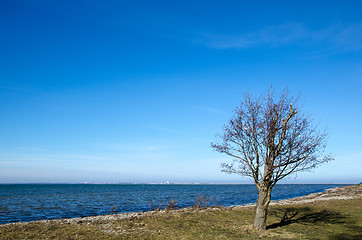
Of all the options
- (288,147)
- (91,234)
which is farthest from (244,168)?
(91,234)

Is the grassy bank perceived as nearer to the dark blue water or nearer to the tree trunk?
the tree trunk

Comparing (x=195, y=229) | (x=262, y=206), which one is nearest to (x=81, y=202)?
(x=195, y=229)

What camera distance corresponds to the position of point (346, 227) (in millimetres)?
17297

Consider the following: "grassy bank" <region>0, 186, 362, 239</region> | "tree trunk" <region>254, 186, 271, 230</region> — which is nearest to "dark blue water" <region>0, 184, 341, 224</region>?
"grassy bank" <region>0, 186, 362, 239</region>

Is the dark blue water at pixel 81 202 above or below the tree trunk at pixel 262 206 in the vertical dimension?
below

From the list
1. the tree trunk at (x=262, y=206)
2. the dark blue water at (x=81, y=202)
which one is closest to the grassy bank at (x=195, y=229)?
the tree trunk at (x=262, y=206)

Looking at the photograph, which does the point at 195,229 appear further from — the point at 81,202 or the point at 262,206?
the point at 81,202

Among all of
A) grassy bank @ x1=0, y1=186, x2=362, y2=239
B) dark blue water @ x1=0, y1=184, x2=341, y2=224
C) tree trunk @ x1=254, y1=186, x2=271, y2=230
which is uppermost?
tree trunk @ x1=254, y1=186, x2=271, y2=230

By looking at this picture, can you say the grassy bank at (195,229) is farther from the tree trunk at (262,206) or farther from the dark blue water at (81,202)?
the dark blue water at (81,202)

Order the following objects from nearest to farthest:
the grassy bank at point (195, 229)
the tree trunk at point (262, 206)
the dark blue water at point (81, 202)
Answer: the grassy bank at point (195, 229) → the tree trunk at point (262, 206) → the dark blue water at point (81, 202)

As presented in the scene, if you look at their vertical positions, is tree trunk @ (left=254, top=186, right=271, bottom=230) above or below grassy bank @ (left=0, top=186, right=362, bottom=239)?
above

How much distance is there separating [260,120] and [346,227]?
925cm

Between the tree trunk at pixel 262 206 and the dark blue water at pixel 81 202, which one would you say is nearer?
the tree trunk at pixel 262 206

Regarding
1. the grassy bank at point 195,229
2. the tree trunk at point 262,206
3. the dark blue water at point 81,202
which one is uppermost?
the tree trunk at point 262,206
